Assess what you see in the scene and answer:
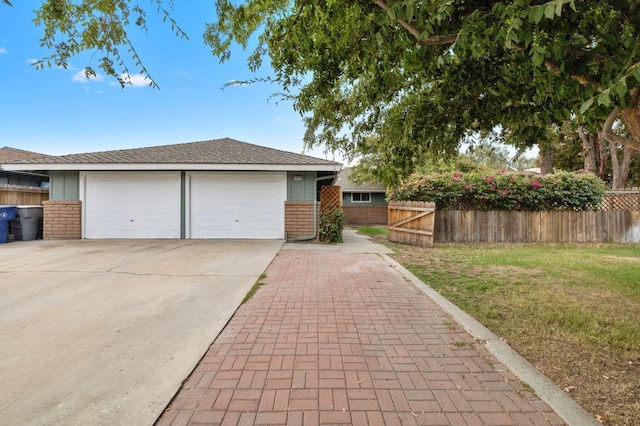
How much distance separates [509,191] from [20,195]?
67.2 feet

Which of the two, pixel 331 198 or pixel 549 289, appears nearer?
pixel 549 289

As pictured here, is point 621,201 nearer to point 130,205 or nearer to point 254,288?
point 254,288

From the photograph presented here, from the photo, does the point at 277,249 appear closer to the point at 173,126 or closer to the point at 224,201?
the point at 224,201

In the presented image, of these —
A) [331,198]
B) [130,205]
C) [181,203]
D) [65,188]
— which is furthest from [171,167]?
[331,198]

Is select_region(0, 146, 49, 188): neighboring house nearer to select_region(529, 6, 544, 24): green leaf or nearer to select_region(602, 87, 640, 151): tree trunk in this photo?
select_region(529, 6, 544, 24): green leaf

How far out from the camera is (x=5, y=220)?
10.0 metres

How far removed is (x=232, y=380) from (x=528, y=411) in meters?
2.08

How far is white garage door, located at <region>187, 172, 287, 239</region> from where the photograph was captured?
11031 millimetres

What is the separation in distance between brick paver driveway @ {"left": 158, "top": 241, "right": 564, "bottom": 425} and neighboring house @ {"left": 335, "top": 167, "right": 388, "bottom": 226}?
17861mm

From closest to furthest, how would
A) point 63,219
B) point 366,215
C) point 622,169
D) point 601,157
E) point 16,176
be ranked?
point 63,219 < point 16,176 < point 601,157 < point 622,169 < point 366,215

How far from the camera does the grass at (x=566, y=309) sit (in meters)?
2.49

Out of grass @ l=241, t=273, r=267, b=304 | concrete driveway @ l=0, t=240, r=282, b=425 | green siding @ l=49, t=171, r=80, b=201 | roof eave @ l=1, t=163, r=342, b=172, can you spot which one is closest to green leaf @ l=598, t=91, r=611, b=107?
concrete driveway @ l=0, t=240, r=282, b=425

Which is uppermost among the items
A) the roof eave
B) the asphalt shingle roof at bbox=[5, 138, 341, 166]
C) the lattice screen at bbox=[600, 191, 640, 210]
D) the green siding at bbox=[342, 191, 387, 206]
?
the asphalt shingle roof at bbox=[5, 138, 341, 166]

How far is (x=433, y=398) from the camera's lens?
2.22 meters
